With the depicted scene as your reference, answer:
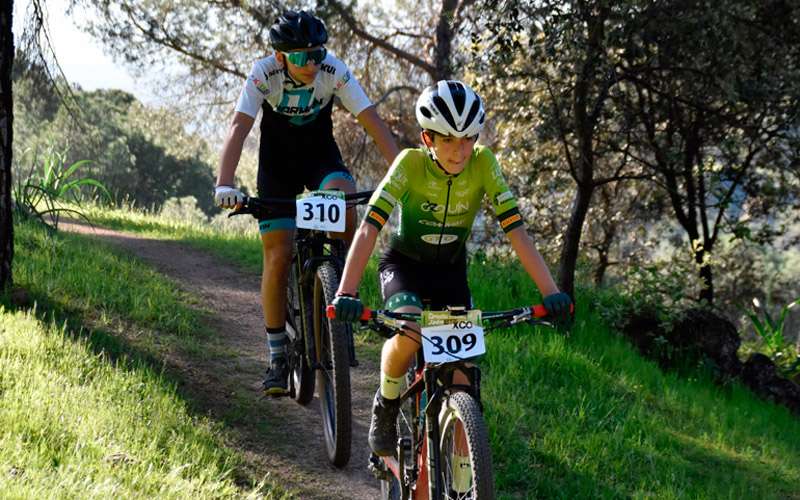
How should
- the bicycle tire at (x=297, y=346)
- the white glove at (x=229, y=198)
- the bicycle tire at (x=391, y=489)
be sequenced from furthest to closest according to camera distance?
the bicycle tire at (x=297, y=346)
the white glove at (x=229, y=198)
the bicycle tire at (x=391, y=489)

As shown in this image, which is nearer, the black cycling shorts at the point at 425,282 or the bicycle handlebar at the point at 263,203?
the black cycling shorts at the point at 425,282

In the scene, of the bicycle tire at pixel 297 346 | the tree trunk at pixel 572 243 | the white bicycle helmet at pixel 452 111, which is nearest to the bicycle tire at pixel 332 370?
the bicycle tire at pixel 297 346

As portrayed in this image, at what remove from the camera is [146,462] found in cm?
422

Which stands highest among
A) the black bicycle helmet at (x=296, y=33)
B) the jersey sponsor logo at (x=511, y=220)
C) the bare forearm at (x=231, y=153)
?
the black bicycle helmet at (x=296, y=33)

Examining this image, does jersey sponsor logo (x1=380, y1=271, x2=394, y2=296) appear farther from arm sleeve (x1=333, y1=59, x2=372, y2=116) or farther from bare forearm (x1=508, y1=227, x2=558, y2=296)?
arm sleeve (x1=333, y1=59, x2=372, y2=116)

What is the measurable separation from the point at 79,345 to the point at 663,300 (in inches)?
269

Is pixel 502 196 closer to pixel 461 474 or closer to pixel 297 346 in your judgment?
pixel 461 474

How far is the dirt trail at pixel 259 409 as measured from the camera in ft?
15.7

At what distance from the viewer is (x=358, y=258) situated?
12.1ft

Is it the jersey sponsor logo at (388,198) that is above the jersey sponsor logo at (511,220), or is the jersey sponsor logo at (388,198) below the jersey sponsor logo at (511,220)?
above

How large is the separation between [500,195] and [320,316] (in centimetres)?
156

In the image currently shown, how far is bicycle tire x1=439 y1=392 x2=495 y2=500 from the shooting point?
3137 mm

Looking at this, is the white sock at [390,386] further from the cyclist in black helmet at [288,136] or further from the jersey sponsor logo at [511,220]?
the cyclist in black helmet at [288,136]

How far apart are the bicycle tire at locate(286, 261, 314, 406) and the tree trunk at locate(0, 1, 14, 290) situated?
8.65 feet
